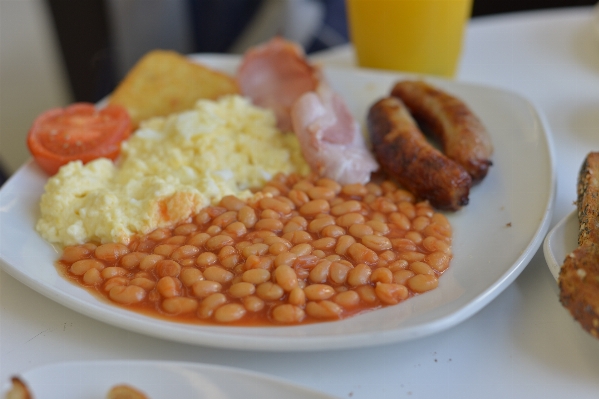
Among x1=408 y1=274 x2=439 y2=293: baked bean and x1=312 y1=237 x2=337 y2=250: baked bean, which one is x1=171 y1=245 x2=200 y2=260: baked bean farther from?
x1=408 y1=274 x2=439 y2=293: baked bean

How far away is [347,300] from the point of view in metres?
1.36

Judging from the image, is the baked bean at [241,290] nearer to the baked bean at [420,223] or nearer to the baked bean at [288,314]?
A: the baked bean at [288,314]

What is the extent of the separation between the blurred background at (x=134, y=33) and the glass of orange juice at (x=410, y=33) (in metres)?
1.26

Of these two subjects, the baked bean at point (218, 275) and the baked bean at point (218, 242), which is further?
the baked bean at point (218, 242)

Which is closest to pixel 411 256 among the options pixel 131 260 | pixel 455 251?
pixel 455 251

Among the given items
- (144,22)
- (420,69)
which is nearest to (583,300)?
(420,69)

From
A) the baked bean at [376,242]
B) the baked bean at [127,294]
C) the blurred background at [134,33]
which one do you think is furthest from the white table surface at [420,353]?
the blurred background at [134,33]

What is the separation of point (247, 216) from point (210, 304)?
0.38m

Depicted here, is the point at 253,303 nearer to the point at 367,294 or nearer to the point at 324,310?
the point at 324,310

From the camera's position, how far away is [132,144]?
1.96 meters

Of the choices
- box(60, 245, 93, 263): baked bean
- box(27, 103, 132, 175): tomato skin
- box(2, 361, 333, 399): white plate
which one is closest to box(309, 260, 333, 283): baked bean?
box(2, 361, 333, 399): white plate

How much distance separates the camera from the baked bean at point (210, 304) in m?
1.34

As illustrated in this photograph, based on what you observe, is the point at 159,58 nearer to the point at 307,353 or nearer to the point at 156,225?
the point at 156,225

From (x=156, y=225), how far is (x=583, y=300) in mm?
1161
